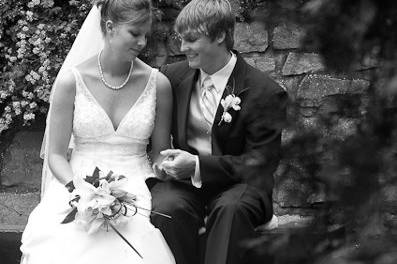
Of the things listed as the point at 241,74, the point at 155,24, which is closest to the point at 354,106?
the point at 241,74

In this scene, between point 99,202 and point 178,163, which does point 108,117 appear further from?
point 99,202

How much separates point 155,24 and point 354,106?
4375mm

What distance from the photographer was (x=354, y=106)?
49.3 inches

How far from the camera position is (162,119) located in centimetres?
386

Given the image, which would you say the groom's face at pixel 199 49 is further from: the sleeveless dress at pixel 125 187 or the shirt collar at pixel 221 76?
the sleeveless dress at pixel 125 187

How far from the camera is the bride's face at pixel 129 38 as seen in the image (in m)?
3.69

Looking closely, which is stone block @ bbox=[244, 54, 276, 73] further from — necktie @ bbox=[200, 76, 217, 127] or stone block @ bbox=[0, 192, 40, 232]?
stone block @ bbox=[0, 192, 40, 232]

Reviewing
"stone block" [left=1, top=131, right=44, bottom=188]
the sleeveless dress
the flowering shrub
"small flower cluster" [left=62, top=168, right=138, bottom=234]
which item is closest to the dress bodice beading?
the sleeveless dress

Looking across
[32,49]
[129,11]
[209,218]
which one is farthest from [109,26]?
[32,49]

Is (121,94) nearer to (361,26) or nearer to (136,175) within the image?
(136,175)

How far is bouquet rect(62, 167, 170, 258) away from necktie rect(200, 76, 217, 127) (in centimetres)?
52

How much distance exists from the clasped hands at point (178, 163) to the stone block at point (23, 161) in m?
2.40

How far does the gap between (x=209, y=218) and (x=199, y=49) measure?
762mm

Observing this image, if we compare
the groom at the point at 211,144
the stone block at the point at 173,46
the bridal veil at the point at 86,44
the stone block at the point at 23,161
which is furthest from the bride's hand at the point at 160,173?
the stone block at the point at 23,161
